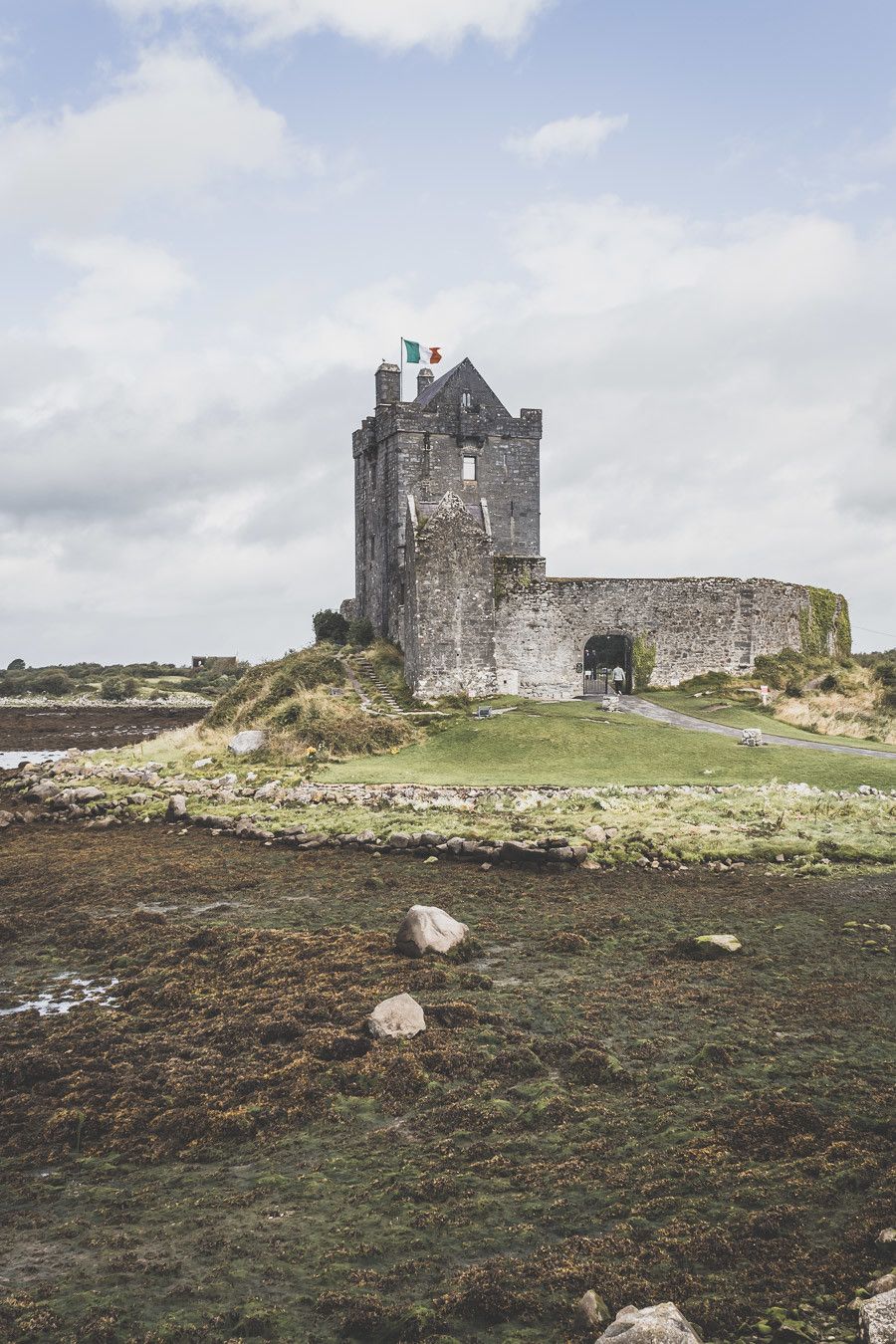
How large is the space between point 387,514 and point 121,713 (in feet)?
105

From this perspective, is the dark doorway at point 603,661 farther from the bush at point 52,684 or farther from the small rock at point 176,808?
the bush at point 52,684

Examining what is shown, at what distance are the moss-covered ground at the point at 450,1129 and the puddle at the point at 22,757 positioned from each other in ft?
77.7

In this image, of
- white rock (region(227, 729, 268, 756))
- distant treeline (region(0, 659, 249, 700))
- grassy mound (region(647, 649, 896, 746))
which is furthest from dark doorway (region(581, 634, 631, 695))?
distant treeline (region(0, 659, 249, 700))

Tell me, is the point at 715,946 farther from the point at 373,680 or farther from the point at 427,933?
the point at 373,680

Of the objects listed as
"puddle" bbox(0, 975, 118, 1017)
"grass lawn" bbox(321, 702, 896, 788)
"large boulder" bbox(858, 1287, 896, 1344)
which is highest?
"grass lawn" bbox(321, 702, 896, 788)

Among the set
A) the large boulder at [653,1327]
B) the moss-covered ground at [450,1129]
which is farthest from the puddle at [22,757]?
the large boulder at [653,1327]

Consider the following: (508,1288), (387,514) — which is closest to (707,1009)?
(508,1288)

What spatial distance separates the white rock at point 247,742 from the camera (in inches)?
1120

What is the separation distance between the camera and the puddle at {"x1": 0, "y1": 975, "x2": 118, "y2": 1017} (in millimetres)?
9797

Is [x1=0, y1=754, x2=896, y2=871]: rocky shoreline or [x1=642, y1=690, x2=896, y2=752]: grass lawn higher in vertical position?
[x1=642, y1=690, x2=896, y2=752]: grass lawn

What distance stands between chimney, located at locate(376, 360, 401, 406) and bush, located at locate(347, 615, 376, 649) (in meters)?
9.08

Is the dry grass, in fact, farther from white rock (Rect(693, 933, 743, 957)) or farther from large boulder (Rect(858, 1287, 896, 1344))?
large boulder (Rect(858, 1287, 896, 1344))

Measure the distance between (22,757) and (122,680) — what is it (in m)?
47.4

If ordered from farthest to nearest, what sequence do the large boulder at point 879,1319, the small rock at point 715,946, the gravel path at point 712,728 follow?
the gravel path at point 712,728 < the small rock at point 715,946 < the large boulder at point 879,1319
